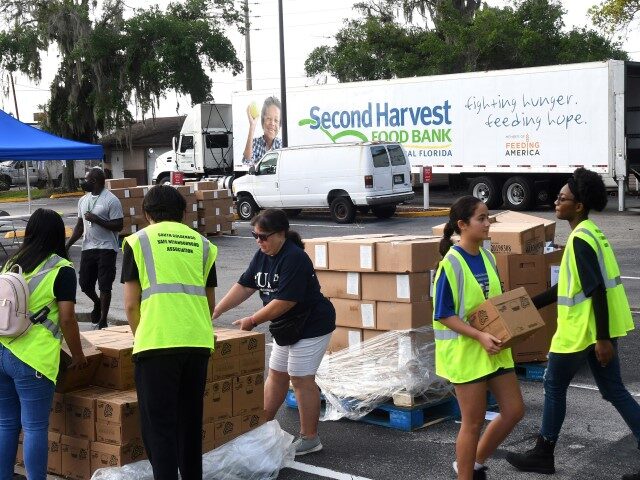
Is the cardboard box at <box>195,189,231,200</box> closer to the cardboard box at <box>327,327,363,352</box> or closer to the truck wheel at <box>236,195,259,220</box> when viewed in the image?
the truck wheel at <box>236,195,259,220</box>

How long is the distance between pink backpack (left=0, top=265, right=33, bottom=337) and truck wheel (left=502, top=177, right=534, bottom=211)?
815 inches

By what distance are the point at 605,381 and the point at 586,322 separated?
1.29 ft

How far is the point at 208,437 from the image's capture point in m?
5.74

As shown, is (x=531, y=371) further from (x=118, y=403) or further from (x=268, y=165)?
(x=268, y=165)

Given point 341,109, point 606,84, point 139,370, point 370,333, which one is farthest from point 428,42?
point 139,370

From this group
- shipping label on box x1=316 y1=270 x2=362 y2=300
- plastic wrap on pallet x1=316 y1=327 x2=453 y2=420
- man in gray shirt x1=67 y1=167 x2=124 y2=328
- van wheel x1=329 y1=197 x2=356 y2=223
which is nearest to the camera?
plastic wrap on pallet x1=316 y1=327 x2=453 y2=420

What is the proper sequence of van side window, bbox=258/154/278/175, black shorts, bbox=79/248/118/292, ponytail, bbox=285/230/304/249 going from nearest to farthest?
ponytail, bbox=285/230/304/249 → black shorts, bbox=79/248/118/292 → van side window, bbox=258/154/278/175

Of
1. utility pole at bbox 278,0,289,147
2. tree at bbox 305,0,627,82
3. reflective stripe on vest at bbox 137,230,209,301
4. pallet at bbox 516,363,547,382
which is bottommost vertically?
pallet at bbox 516,363,547,382

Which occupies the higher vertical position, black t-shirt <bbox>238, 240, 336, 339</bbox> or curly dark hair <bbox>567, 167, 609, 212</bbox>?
curly dark hair <bbox>567, 167, 609, 212</bbox>

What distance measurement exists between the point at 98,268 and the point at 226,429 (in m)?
4.79

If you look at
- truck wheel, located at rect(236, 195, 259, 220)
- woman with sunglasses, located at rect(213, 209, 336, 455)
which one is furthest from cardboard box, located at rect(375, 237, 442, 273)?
truck wheel, located at rect(236, 195, 259, 220)

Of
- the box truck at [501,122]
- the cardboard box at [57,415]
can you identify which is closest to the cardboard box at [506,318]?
the cardboard box at [57,415]

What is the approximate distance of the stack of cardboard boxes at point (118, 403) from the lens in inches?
211

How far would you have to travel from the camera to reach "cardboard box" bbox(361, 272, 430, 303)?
686cm
